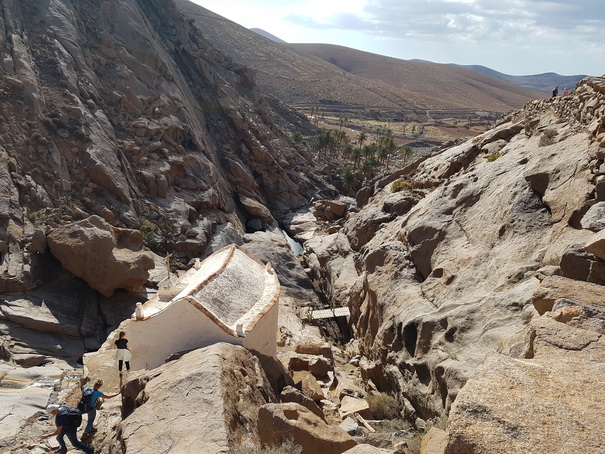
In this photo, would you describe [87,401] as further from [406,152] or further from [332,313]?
[406,152]

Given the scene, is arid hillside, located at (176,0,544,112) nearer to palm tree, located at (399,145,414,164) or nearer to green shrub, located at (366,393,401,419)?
palm tree, located at (399,145,414,164)

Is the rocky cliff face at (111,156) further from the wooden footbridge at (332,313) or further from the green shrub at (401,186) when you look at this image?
the green shrub at (401,186)

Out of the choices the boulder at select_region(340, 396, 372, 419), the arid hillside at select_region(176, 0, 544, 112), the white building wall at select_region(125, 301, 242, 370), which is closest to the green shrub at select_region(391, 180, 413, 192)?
the boulder at select_region(340, 396, 372, 419)

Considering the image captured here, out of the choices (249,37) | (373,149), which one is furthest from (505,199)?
(249,37)

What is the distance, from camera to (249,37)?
15075 cm

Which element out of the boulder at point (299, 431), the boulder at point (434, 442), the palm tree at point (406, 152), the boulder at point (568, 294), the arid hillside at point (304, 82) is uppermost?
the arid hillside at point (304, 82)

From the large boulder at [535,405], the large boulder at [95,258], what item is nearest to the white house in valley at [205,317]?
the large boulder at [535,405]

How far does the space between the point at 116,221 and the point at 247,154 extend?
23.0 meters

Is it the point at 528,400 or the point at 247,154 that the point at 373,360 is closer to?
the point at 528,400

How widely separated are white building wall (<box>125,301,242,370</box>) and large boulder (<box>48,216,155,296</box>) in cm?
1042

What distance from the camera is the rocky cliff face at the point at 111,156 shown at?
73.5ft

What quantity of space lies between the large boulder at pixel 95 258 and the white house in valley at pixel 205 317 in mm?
7777

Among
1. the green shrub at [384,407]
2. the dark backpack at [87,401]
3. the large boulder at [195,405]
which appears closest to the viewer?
the large boulder at [195,405]

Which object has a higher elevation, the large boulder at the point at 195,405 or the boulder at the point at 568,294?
the boulder at the point at 568,294
